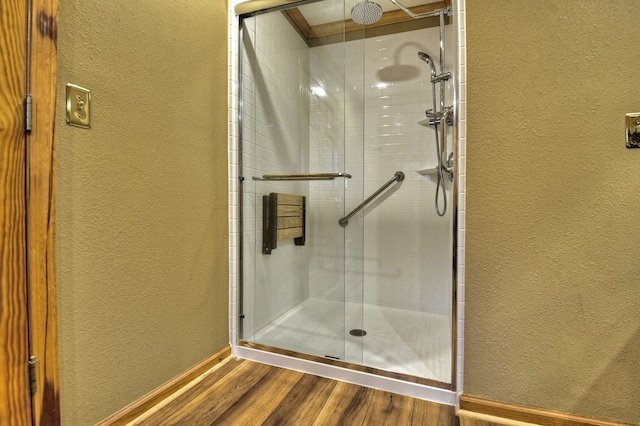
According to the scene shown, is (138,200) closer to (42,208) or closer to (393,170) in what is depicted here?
(42,208)

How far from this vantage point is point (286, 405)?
3.92 ft

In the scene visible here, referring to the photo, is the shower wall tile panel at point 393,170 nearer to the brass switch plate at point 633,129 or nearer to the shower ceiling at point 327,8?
the shower ceiling at point 327,8

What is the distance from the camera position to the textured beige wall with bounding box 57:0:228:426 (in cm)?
92

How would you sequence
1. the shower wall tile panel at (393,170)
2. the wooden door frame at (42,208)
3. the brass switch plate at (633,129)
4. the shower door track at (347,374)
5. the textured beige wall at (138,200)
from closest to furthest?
the wooden door frame at (42,208)
the textured beige wall at (138,200)
the brass switch plate at (633,129)
the shower door track at (347,374)
the shower wall tile panel at (393,170)

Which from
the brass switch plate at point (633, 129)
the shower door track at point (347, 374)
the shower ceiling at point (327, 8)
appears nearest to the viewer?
the brass switch plate at point (633, 129)

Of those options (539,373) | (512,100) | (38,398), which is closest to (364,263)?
(539,373)

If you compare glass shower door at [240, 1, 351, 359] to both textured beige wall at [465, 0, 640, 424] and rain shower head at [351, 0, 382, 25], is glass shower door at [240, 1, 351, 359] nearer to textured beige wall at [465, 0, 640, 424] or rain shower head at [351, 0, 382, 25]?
rain shower head at [351, 0, 382, 25]

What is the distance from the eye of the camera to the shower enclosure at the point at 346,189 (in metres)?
1.66

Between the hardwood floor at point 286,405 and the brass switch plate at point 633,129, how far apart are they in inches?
46.4

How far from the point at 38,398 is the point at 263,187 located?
1.29 m

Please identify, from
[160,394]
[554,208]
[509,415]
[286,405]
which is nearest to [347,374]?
[286,405]

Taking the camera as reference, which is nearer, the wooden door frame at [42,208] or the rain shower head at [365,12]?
the wooden door frame at [42,208]

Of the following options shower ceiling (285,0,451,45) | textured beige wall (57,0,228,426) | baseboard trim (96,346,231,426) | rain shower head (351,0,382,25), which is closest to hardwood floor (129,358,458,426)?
baseboard trim (96,346,231,426)

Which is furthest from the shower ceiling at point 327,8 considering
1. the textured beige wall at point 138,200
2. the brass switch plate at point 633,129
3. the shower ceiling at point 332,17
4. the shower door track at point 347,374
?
the shower door track at point 347,374
